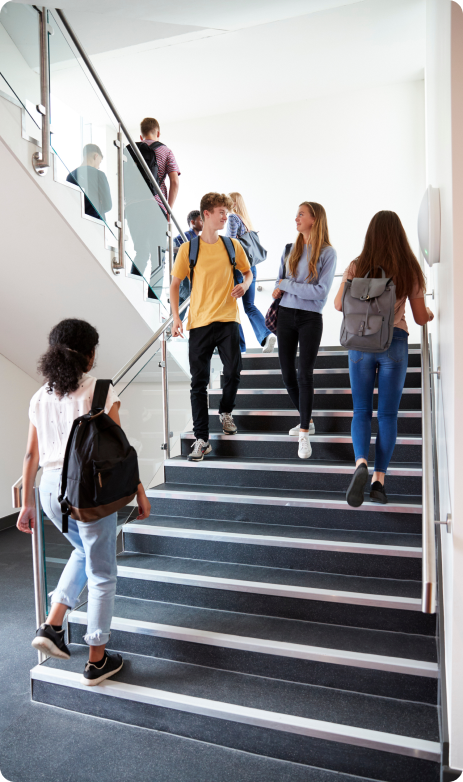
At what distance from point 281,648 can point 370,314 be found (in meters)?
1.59

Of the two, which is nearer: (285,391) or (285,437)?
(285,437)

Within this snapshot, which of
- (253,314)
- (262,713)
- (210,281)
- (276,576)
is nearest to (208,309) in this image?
(210,281)

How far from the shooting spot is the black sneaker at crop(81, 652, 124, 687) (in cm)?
238

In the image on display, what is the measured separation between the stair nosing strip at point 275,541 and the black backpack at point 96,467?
0.80 meters

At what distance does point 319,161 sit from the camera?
279 inches

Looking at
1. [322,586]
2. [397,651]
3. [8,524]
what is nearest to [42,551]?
[322,586]

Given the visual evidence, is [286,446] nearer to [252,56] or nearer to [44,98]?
[44,98]

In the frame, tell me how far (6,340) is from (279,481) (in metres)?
3.30

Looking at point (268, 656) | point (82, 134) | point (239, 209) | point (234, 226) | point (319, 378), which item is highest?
point (82, 134)

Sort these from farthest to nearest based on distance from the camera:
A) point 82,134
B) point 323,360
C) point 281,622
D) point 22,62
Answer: point 323,360, point 82,134, point 22,62, point 281,622

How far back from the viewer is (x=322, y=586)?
2559mm

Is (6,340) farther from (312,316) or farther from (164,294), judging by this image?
(312,316)

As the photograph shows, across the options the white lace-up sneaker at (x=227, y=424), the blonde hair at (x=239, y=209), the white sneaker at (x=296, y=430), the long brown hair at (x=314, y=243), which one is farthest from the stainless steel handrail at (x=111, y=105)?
the white sneaker at (x=296, y=430)

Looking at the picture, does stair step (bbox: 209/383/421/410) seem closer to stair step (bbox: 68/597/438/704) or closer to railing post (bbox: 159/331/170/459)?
railing post (bbox: 159/331/170/459)
